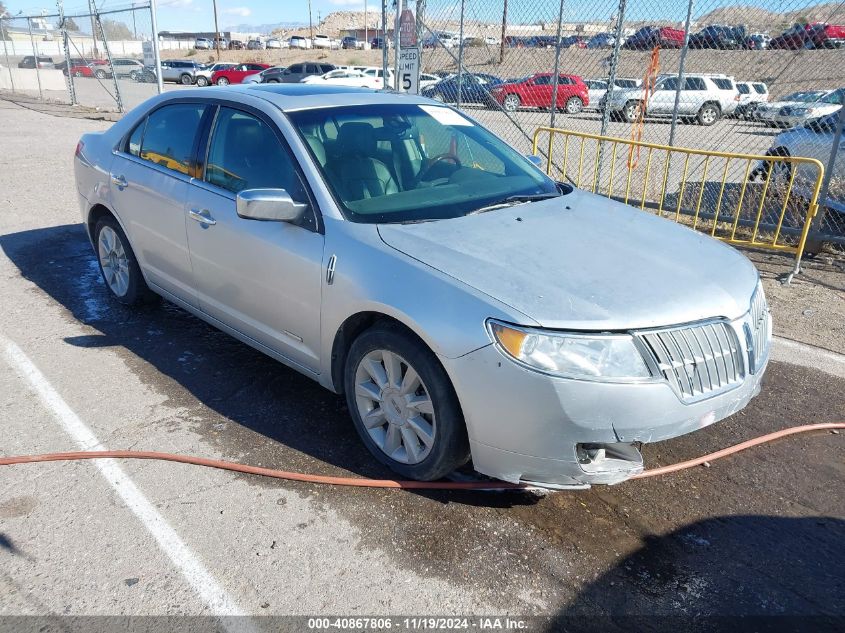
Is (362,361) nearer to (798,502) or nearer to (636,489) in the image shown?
(636,489)

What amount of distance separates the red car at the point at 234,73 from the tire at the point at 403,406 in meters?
39.4

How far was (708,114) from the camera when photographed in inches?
512

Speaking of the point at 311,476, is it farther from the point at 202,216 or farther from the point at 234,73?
the point at 234,73

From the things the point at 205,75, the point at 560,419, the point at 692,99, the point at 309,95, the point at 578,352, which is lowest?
the point at 205,75

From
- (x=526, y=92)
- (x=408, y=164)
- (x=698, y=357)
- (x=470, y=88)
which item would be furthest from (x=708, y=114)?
(x=698, y=357)

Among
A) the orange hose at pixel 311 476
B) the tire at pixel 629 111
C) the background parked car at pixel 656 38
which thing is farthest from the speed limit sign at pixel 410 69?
the tire at pixel 629 111

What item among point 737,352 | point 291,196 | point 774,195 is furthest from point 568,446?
point 774,195

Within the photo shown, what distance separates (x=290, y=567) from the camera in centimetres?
273

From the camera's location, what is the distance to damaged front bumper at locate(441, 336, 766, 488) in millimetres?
2621

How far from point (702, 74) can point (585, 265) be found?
981cm

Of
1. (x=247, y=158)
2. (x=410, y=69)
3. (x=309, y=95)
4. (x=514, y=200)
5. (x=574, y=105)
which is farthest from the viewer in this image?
(x=574, y=105)

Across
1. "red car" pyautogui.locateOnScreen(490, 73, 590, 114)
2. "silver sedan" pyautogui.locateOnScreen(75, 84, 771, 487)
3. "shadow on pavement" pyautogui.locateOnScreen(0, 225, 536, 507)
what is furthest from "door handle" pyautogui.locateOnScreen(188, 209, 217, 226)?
"red car" pyautogui.locateOnScreen(490, 73, 590, 114)

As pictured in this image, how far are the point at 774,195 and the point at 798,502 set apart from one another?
20.4 ft

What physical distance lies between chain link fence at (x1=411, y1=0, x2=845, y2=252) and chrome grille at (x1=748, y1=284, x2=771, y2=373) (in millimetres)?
3746
